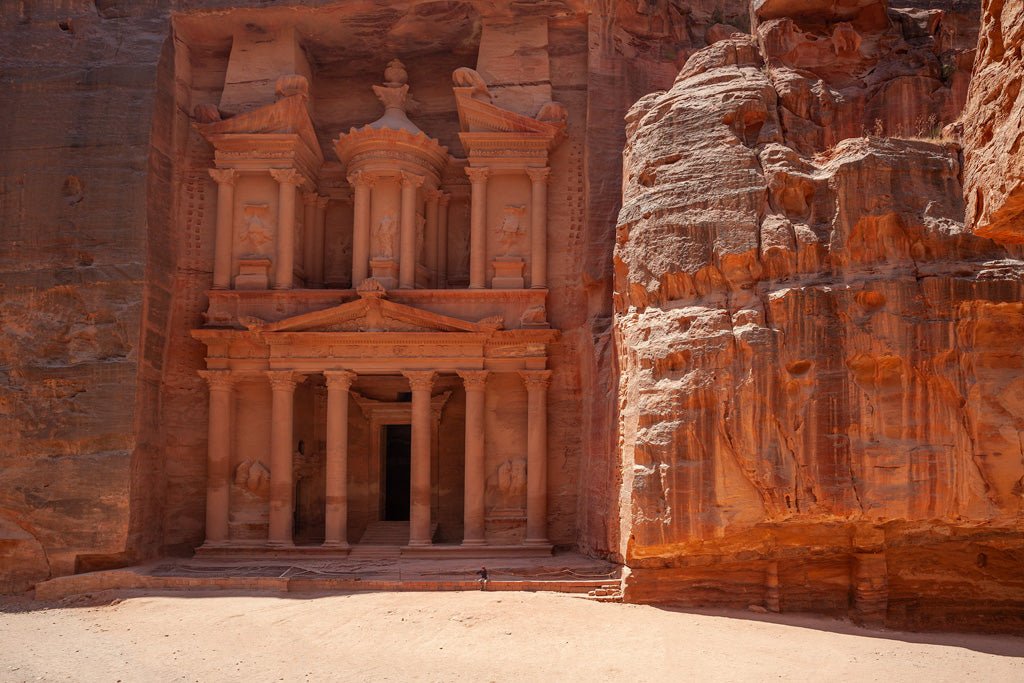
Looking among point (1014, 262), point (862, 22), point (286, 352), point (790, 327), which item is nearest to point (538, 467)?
point (286, 352)

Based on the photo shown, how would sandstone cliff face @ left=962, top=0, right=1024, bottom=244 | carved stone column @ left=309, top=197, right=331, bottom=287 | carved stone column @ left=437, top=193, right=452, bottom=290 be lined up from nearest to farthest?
sandstone cliff face @ left=962, top=0, right=1024, bottom=244, carved stone column @ left=437, top=193, right=452, bottom=290, carved stone column @ left=309, top=197, right=331, bottom=287

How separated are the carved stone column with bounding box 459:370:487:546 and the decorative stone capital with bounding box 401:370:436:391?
752 millimetres

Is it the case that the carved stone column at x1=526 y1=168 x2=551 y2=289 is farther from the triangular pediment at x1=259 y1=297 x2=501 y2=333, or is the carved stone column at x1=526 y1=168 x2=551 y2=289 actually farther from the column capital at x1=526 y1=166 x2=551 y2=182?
the triangular pediment at x1=259 y1=297 x2=501 y2=333

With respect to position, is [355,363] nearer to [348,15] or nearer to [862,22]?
[348,15]

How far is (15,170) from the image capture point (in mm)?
21078

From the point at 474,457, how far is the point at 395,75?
9859 mm

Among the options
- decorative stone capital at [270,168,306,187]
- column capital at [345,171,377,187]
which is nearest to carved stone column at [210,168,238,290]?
decorative stone capital at [270,168,306,187]

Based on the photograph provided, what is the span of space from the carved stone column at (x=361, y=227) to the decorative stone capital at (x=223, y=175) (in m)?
2.96

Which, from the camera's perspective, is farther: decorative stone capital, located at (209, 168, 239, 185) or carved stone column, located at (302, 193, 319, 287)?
carved stone column, located at (302, 193, 319, 287)

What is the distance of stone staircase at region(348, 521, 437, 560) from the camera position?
2078 cm

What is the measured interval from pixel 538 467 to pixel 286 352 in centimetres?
641

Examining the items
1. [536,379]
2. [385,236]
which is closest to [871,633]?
[536,379]

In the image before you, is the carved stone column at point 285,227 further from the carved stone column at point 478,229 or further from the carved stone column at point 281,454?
the carved stone column at point 478,229

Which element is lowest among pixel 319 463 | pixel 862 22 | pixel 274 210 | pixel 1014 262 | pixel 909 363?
pixel 319 463
